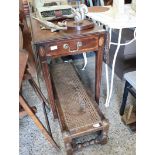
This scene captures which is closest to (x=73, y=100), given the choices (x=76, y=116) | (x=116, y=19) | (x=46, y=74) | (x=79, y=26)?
(x=76, y=116)

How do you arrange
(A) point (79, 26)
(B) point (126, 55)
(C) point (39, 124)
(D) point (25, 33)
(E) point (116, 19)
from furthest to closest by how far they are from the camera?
1. (B) point (126, 55)
2. (D) point (25, 33)
3. (E) point (116, 19)
4. (A) point (79, 26)
5. (C) point (39, 124)

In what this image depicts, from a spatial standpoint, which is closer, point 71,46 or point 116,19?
point 71,46

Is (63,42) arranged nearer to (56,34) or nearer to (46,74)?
(56,34)

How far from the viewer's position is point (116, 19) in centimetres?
142

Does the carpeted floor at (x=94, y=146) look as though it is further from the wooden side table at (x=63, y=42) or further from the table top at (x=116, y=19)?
the table top at (x=116, y=19)

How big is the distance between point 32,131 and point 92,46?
86 cm

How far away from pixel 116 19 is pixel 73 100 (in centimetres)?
73

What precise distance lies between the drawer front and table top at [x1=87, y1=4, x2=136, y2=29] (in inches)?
7.4
